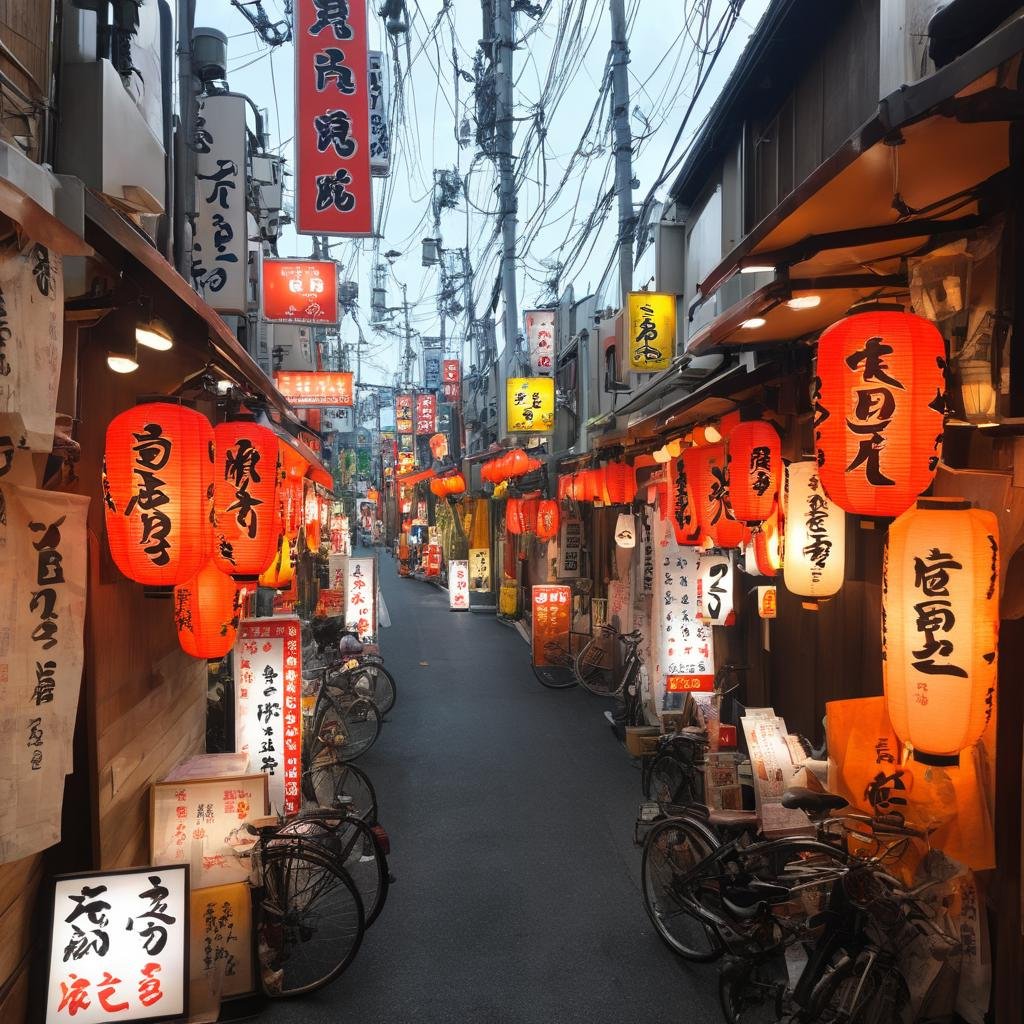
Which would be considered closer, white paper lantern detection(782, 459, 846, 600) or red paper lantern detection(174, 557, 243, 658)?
white paper lantern detection(782, 459, 846, 600)

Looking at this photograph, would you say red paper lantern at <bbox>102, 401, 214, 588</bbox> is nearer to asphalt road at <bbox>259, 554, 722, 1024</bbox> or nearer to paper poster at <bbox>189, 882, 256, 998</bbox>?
paper poster at <bbox>189, 882, 256, 998</bbox>

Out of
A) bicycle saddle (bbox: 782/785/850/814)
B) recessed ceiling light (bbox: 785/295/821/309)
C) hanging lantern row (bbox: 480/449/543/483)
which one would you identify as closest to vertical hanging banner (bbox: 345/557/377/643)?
hanging lantern row (bbox: 480/449/543/483)

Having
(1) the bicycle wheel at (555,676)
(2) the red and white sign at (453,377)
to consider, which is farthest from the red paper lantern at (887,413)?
(2) the red and white sign at (453,377)

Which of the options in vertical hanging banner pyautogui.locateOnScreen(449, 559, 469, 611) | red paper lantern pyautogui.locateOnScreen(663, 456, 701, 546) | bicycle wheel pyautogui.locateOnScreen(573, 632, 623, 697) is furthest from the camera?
vertical hanging banner pyautogui.locateOnScreen(449, 559, 469, 611)

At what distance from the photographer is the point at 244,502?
273 inches

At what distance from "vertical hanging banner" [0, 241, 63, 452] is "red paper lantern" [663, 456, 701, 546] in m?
7.77

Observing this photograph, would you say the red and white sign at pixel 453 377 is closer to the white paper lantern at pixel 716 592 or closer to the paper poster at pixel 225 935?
the white paper lantern at pixel 716 592

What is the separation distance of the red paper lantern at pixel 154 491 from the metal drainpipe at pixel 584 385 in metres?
18.3

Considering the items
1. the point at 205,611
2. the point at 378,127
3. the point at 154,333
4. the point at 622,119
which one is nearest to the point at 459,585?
the point at 622,119

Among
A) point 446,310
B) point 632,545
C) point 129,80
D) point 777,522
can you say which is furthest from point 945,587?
point 446,310

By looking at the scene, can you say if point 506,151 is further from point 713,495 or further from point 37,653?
point 37,653

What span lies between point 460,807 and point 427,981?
14.4 feet

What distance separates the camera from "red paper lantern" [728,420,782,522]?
764 cm

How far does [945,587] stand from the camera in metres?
4.57
